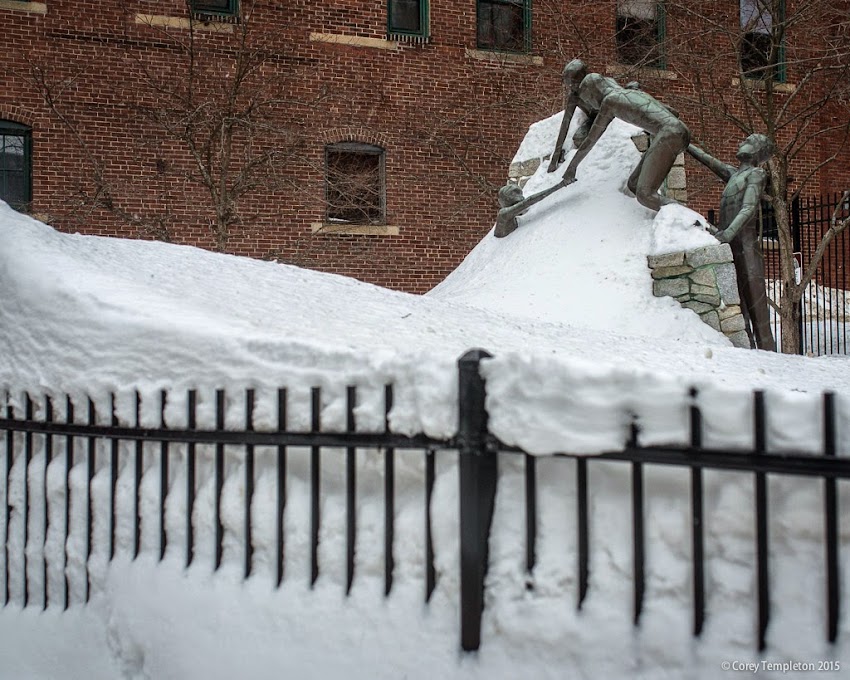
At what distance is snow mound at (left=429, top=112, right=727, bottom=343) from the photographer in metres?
8.84

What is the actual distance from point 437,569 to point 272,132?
479 inches

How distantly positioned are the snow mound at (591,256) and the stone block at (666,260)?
9cm

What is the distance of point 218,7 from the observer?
1386 cm

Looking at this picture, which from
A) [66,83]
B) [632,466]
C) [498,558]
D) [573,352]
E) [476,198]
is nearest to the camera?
Answer: [632,466]

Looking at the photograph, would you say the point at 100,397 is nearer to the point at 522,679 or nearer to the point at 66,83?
the point at 522,679

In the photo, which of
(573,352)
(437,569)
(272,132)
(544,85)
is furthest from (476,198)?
(437,569)

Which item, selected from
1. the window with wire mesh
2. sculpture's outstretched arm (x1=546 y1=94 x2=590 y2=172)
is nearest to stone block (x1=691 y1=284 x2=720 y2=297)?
sculpture's outstretched arm (x1=546 y1=94 x2=590 y2=172)

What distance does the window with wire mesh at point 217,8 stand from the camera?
1355 cm

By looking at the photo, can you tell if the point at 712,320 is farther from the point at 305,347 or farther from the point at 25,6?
the point at 25,6

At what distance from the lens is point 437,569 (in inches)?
103

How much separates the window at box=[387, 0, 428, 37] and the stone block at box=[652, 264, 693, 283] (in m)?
7.76

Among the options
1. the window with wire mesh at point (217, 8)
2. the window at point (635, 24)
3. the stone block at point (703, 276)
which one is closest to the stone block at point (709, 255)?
the stone block at point (703, 276)

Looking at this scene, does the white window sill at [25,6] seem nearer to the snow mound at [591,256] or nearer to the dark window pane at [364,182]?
the dark window pane at [364,182]

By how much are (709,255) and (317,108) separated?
303 inches
